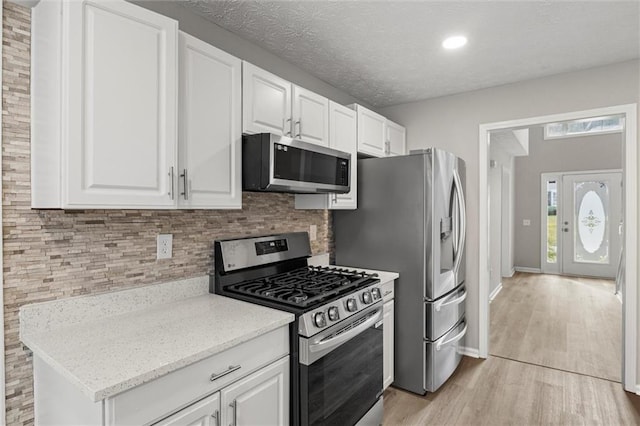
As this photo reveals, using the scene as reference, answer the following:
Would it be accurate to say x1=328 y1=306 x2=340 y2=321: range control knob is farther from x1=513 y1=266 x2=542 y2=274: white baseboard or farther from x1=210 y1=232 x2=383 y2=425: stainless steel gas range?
x1=513 y1=266 x2=542 y2=274: white baseboard

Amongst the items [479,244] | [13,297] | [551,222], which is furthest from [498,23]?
[551,222]

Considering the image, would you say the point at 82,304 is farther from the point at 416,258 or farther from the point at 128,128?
the point at 416,258

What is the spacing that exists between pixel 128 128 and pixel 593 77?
3.36m

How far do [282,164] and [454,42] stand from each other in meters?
1.48

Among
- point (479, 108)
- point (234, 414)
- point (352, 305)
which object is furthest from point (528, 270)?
point (234, 414)

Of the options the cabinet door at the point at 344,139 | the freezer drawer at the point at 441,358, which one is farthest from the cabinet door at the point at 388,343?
the cabinet door at the point at 344,139

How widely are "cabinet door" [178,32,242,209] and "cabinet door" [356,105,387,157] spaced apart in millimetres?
1293

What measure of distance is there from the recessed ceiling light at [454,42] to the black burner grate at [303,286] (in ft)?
5.50

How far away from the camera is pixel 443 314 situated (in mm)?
2729

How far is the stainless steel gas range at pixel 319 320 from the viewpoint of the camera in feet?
5.37

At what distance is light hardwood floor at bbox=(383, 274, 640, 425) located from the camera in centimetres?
234

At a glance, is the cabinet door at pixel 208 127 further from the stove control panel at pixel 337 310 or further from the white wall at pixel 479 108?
the white wall at pixel 479 108

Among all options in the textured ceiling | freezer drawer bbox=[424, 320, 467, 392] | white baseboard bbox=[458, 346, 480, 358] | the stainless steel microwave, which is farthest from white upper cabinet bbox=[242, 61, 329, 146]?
white baseboard bbox=[458, 346, 480, 358]

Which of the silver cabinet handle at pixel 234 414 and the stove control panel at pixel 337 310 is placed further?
the stove control panel at pixel 337 310
